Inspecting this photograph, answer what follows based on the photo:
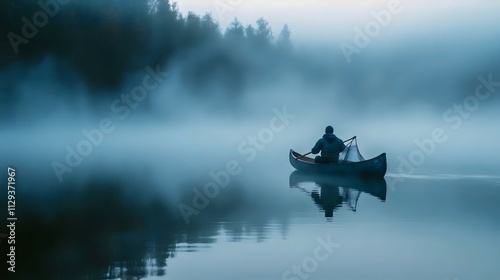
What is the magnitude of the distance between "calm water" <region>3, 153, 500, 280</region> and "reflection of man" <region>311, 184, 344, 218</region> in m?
0.04

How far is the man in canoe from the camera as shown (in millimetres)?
31420

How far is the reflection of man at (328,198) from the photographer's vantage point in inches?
842

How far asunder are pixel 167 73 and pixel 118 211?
→ 77616mm

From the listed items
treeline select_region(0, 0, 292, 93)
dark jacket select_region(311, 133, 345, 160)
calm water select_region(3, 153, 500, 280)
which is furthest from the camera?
treeline select_region(0, 0, 292, 93)

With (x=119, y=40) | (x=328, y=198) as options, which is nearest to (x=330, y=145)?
(x=328, y=198)

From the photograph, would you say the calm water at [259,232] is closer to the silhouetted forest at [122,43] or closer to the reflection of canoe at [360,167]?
the reflection of canoe at [360,167]

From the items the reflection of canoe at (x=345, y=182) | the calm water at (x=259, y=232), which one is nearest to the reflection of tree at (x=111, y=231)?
the calm water at (x=259, y=232)

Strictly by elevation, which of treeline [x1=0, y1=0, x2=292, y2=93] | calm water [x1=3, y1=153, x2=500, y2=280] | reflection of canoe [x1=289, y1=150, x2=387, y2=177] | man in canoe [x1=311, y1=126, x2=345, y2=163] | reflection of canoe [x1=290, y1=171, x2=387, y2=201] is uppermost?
treeline [x1=0, y1=0, x2=292, y2=93]

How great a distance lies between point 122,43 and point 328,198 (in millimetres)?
58126

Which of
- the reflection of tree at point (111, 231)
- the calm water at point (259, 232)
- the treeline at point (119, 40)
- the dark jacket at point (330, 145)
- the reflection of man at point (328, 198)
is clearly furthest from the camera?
the treeline at point (119, 40)

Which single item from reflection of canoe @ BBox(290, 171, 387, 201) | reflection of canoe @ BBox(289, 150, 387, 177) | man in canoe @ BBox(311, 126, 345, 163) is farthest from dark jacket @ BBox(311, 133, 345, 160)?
reflection of canoe @ BBox(290, 171, 387, 201)

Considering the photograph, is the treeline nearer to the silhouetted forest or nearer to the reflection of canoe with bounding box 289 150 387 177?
the silhouetted forest

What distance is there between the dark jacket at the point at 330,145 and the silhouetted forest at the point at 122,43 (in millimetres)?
36359

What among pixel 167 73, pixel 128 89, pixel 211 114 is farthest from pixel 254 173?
pixel 211 114
